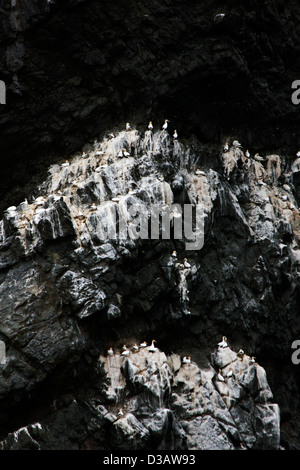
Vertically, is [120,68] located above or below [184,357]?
above

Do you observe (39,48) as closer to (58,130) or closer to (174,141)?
(58,130)

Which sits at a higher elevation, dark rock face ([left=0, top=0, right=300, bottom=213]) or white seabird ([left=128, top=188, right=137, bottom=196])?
dark rock face ([left=0, top=0, right=300, bottom=213])

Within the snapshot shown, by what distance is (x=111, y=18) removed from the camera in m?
29.2

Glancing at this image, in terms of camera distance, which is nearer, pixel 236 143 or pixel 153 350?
pixel 153 350

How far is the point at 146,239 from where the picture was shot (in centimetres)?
2662

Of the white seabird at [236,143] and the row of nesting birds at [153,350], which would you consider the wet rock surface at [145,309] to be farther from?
the white seabird at [236,143]

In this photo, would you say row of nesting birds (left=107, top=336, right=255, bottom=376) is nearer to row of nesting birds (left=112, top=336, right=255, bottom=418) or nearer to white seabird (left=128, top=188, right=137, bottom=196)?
row of nesting birds (left=112, top=336, right=255, bottom=418)

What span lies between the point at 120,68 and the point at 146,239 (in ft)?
37.2

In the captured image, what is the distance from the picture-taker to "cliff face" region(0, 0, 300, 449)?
23750 mm

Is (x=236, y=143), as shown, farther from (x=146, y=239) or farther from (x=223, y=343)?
(x=223, y=343)

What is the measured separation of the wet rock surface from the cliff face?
3.7 inches
